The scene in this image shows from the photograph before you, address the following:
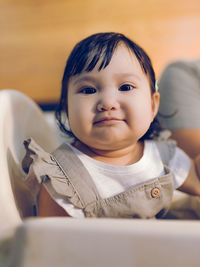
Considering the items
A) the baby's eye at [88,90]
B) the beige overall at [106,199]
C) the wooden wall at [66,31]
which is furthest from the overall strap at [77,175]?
the wooden wall at [66,31]

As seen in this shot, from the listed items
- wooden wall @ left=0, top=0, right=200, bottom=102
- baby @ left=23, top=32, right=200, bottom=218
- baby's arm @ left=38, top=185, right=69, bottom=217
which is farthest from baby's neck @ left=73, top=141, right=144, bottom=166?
wooden wall @ left=0, top=0, right=200, bottom=102

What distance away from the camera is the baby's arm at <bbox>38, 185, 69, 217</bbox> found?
456 millimetres

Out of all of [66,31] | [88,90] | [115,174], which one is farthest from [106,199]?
[66,31]

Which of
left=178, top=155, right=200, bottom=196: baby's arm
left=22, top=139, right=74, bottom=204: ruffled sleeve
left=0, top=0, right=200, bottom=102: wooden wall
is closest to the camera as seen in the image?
left=22, top=139, right=74, bottom=204: ruffled sleeve

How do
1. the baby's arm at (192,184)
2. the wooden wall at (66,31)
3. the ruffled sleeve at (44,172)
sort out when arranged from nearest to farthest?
the ruffled sleeve at (44,172)
the baby's arm at (192,184)
the wooden wall at (66,31)

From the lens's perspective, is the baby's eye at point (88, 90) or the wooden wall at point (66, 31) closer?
the baby's eye at point (88, 90)

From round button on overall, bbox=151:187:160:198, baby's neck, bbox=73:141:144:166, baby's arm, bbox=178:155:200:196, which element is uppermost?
baby's neck, bbox=73:141:144:166

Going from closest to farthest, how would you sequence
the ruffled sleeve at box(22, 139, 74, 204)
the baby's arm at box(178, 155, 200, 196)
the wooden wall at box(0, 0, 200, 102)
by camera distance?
the ruffled sleeve at box(22, 139, 74, 204) < the baby's arm at box(178, 155, 200, 196) < the wooden wall at box(0, 0, 200, 102)

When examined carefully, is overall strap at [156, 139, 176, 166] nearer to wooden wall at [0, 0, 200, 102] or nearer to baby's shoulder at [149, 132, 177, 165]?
baby's shoulder at [149, 132, 177, 165]

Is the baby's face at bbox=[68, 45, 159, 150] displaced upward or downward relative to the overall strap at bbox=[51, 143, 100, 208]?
upward

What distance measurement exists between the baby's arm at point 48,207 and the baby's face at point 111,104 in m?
0.11

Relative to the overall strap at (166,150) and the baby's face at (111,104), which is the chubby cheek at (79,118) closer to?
the baby's face at (111,104)

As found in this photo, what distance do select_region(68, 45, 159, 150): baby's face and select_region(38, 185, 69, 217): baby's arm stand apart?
105mm

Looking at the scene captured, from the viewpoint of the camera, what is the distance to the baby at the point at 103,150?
45 centimetres
